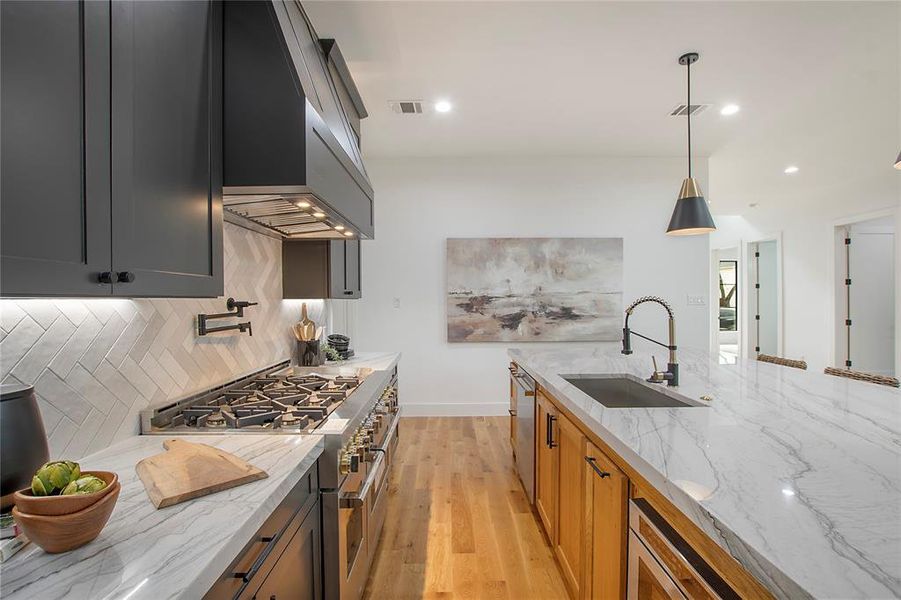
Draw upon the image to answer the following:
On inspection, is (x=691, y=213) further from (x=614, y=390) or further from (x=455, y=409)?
(x=455, y=409)

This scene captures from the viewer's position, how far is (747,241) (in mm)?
7645

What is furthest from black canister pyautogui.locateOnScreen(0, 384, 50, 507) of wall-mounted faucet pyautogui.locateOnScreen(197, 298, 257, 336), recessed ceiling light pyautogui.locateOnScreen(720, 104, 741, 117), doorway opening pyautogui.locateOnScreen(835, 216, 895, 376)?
doorway opening pyautogui.locateOnScreen(835, 216, 895, 376)

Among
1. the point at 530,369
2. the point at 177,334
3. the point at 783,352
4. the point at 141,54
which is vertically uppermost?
the point at 141,54

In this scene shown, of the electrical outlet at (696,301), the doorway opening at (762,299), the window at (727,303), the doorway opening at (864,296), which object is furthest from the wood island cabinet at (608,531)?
the window at (727,303)

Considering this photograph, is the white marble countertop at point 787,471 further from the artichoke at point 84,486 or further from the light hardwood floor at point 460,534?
the artichoke at point 84,486

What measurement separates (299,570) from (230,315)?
3.98 ft

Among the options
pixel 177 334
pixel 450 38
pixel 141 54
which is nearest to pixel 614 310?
pixel 450 38

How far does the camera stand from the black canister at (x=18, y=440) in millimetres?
801

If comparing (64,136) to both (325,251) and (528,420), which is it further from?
(528,420)

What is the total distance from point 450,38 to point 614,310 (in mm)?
3341

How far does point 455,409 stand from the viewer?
16.2 feet

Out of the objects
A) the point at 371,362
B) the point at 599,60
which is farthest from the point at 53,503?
the point at 599,60

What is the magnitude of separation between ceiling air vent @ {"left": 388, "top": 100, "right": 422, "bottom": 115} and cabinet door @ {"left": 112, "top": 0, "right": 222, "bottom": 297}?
2.16 metres

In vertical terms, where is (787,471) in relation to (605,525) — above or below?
above
